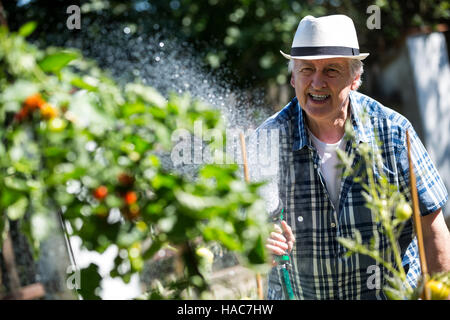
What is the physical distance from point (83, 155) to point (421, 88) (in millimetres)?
5368

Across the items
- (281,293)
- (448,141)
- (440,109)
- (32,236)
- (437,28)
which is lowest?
(281,293)

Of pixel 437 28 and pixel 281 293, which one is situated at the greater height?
pixel 437 28

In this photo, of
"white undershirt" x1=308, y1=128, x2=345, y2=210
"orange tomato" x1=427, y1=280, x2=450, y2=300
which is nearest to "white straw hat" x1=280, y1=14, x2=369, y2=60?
"white undershirt" x1=308, y1=128, x2=345, y2=210

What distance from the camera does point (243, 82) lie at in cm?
480

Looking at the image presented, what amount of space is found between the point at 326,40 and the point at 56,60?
1099 millimetres

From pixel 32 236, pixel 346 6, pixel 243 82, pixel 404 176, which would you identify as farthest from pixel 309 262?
pixel 346 6

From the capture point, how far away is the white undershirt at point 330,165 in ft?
5.78

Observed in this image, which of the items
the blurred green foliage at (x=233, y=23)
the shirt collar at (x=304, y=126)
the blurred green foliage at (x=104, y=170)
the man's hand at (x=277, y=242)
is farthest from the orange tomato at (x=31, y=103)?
the blurred green foliage at (x=233, y=23)

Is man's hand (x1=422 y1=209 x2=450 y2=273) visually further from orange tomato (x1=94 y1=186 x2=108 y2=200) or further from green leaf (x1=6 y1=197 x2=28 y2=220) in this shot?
green leaf (x1=6 y1=197 x2=28 y2=220)

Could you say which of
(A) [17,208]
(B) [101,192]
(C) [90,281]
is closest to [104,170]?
(B) [101,192]

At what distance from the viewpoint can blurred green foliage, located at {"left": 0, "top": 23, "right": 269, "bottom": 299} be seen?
0.78 metres

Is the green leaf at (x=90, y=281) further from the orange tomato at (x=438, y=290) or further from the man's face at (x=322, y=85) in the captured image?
the man's face at (x=322, y=85)

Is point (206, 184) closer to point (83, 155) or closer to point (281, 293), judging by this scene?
point (83, 155)

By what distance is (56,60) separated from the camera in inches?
32.6
